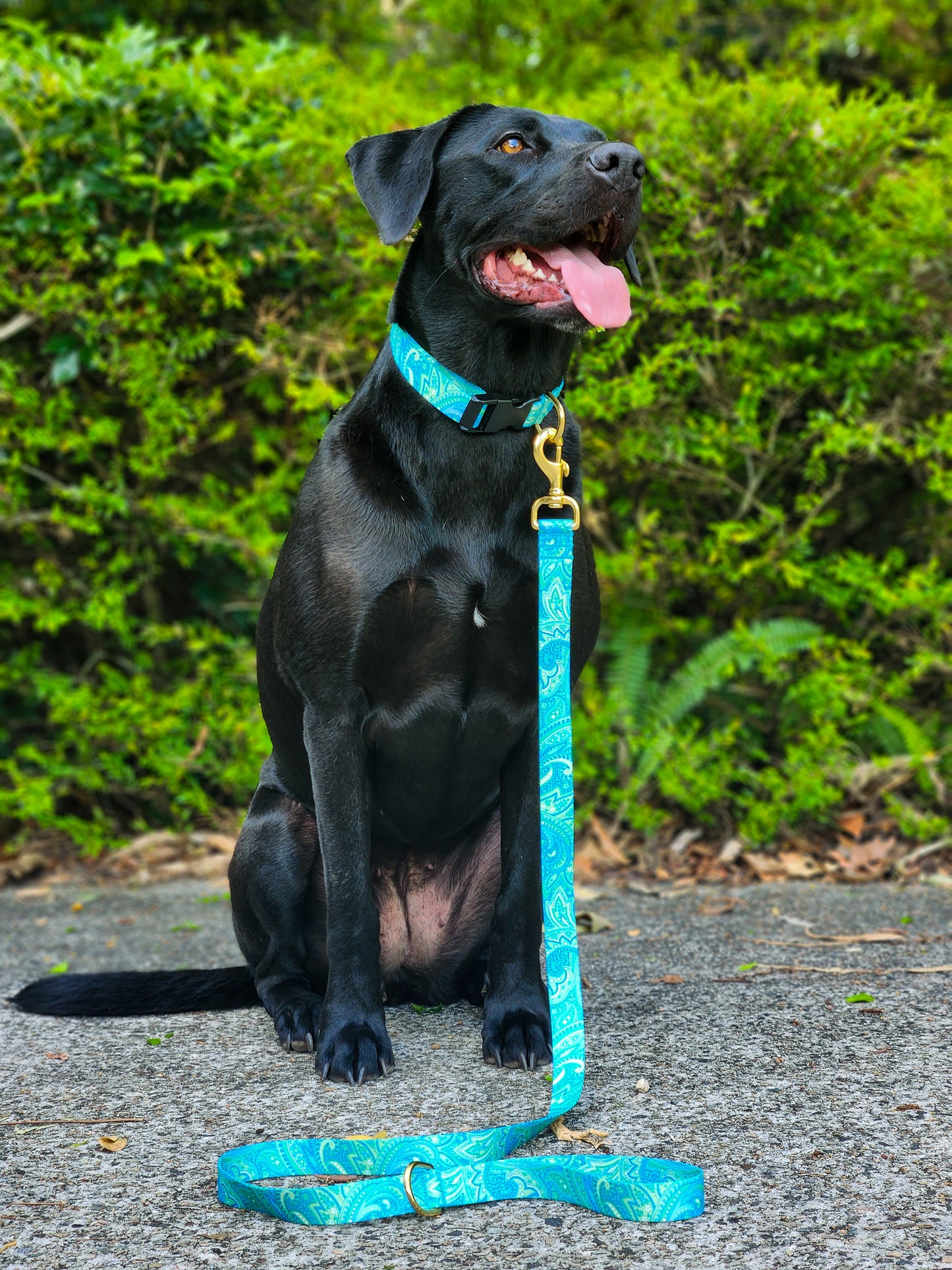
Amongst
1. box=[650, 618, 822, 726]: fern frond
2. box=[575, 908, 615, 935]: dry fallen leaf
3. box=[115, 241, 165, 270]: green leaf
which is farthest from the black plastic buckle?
box=[115, 241, 165, 270]: green leaf

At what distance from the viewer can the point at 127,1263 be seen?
159cm

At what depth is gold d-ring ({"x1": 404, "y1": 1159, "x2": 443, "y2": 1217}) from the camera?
1.67m

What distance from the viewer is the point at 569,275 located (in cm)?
225

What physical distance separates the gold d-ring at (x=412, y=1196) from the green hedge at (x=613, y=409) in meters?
2.72

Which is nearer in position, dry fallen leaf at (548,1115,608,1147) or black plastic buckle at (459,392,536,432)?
dry fallen leaf at (548,1115,608,1147)

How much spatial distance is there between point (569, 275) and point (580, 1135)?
5.09 ft

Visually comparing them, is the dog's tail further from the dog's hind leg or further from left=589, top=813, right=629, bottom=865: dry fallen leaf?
left=589, top=813, right=629, bottom=865: dry fallen leaf

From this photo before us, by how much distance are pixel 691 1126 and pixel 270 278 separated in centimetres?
352

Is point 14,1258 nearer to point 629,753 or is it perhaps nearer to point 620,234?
point 620,234

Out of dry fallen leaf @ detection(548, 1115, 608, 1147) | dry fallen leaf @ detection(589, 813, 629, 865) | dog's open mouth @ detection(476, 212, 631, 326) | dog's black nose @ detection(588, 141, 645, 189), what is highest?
dog's black nose @ detection(588, 141, 645, 189)

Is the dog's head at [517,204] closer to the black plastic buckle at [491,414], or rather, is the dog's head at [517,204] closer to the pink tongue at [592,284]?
the pink tongue at [592,284]

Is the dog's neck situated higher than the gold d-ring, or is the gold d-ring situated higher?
the dog's neck

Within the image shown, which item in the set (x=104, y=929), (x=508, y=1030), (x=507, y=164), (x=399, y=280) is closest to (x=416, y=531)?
(x=399, y=280)

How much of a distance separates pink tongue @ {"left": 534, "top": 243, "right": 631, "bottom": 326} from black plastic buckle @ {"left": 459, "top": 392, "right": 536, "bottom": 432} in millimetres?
251
